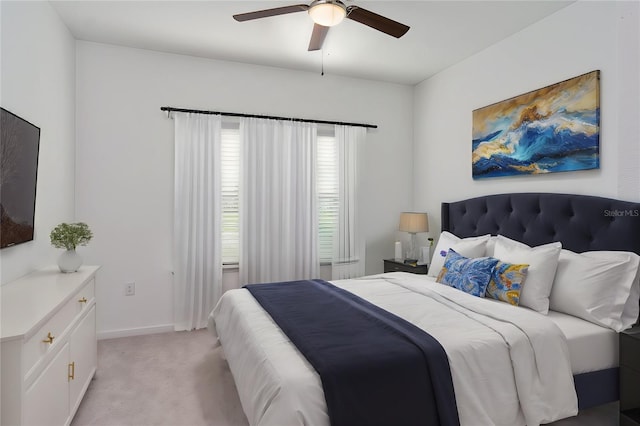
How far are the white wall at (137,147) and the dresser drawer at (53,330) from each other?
48.8 inches

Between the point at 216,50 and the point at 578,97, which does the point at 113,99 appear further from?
the point at 578,97

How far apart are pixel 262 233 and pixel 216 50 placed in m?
1.91

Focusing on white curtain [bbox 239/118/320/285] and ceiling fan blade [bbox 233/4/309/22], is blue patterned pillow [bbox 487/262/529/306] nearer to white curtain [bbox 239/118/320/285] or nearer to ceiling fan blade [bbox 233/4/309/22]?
white curtain [bbox 239/118/320/285]

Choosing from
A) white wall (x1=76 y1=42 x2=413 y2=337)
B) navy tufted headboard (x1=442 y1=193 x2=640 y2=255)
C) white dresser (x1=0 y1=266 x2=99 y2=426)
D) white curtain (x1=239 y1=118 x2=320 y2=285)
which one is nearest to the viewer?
white dresser (x1=0 y1=266 x2=99 y2=426)

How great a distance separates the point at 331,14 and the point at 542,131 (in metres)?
1.98

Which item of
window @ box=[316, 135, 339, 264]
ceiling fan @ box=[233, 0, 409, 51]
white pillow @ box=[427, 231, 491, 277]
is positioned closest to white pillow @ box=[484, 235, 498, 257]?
white pillow @ box=[427, 231, 491, 277]

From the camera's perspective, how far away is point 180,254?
3.75 m

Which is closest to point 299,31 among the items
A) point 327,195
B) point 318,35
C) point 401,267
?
point 318,35

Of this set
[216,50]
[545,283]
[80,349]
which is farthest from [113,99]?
[545,283]

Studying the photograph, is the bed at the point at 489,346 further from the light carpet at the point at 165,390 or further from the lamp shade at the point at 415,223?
the lamp shade at the point at 415,223

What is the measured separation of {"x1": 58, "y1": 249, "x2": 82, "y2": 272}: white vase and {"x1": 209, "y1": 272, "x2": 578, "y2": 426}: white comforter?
1173mm

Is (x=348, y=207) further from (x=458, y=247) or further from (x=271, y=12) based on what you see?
(x=271, y=12)

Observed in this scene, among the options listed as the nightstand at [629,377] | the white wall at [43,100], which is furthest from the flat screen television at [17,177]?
the nightstand at [629,377]

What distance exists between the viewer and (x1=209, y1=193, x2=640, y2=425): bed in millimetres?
1674
